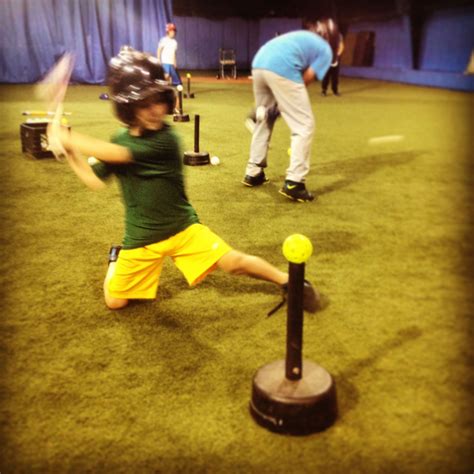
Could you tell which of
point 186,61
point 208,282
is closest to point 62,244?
point 208,282

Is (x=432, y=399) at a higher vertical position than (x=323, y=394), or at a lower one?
lower

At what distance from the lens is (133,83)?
2.36 meters

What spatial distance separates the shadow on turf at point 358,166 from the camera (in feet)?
17.6

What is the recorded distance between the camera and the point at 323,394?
187 cm

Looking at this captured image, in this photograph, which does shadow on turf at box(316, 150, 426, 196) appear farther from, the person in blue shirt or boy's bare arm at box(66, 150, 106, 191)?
boy's bare arm at box(66, 150, 106, 191)

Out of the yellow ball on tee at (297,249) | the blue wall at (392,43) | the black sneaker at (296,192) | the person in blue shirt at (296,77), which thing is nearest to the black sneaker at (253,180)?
the person in blue shirt at (296,77)

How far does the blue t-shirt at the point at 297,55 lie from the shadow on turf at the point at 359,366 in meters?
2.54

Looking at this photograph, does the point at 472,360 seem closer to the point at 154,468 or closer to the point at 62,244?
the point at 154,468

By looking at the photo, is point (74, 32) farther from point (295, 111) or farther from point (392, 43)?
point (295, 111)

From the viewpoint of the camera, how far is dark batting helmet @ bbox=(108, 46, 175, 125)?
236 cm

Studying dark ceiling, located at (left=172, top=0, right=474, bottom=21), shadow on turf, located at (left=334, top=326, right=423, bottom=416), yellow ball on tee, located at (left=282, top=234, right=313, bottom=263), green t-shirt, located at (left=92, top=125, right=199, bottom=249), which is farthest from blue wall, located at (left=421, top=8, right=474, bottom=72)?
yellow ball on tee, located at (left=282, top=234, right=313, bottom=263)

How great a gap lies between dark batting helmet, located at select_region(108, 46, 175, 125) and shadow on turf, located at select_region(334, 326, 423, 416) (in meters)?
1.44

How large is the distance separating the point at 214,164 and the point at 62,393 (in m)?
4.36

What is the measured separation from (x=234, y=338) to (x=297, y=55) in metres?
2.88
